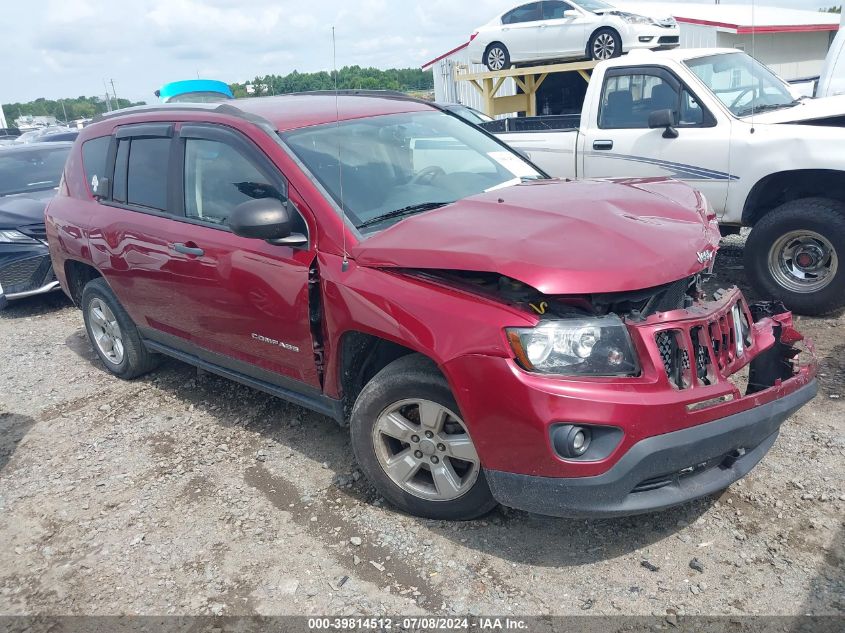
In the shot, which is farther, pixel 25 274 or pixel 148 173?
pixel 25 274

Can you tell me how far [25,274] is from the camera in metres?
7.07

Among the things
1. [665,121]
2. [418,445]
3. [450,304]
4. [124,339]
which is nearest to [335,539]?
[418,445]

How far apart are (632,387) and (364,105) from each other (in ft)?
8.14

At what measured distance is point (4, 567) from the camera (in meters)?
3.15

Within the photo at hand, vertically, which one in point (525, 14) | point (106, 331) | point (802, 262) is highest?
point (525, 14)

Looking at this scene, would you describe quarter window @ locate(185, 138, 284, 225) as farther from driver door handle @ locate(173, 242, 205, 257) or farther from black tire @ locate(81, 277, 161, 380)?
black tire @ locate(81, 277, 161, 380)

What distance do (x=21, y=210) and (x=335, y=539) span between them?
6105 millimetres

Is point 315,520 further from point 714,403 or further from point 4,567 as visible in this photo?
point 714,403

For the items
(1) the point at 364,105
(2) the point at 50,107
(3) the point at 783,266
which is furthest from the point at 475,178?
(2) the point at 50,107

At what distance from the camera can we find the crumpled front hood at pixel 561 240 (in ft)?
8.43

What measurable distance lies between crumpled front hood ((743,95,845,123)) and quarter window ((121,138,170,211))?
4.53 meters

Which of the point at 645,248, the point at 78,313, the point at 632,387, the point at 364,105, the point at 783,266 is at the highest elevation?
the point at 364,105

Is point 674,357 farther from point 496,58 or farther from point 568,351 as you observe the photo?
point 496,58

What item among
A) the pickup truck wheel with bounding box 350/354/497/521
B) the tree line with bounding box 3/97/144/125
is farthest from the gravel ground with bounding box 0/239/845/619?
the tree line with bounding box 3/97/144/125
